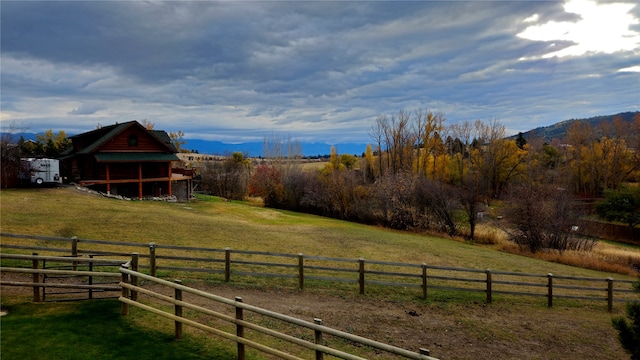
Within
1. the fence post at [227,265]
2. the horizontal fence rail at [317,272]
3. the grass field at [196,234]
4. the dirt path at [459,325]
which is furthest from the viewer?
the grass field at [196,234]

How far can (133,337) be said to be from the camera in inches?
314

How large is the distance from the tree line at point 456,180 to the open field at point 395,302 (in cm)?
850

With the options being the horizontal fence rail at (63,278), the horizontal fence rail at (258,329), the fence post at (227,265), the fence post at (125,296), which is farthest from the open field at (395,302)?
the horizontal fence rail at (258,329)

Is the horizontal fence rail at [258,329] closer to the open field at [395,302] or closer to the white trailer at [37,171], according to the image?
the open field at [395,302]

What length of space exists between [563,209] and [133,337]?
3540cm

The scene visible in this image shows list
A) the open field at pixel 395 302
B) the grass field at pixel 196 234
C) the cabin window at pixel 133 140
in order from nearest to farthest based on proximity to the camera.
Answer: the open field at pixel 395 302 < the grass field at pixel 196 234 < the cabin window at pixel 133 140

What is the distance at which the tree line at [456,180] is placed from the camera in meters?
33.1

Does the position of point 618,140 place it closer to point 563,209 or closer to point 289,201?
point 563,209

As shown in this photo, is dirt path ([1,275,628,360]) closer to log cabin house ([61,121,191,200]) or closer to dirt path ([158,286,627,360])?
dirt path ([158,286,627,360])

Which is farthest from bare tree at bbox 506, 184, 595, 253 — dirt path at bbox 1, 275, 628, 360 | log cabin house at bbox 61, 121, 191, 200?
log cabin house at bbox 61, 121, 191, 200

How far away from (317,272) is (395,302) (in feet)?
18.8

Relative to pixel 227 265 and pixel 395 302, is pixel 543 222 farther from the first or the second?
pixel 227 265

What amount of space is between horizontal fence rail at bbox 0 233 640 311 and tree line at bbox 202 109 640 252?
11990mm

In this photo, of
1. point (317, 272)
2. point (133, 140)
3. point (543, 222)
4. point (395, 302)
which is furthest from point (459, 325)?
point (133, 140)
